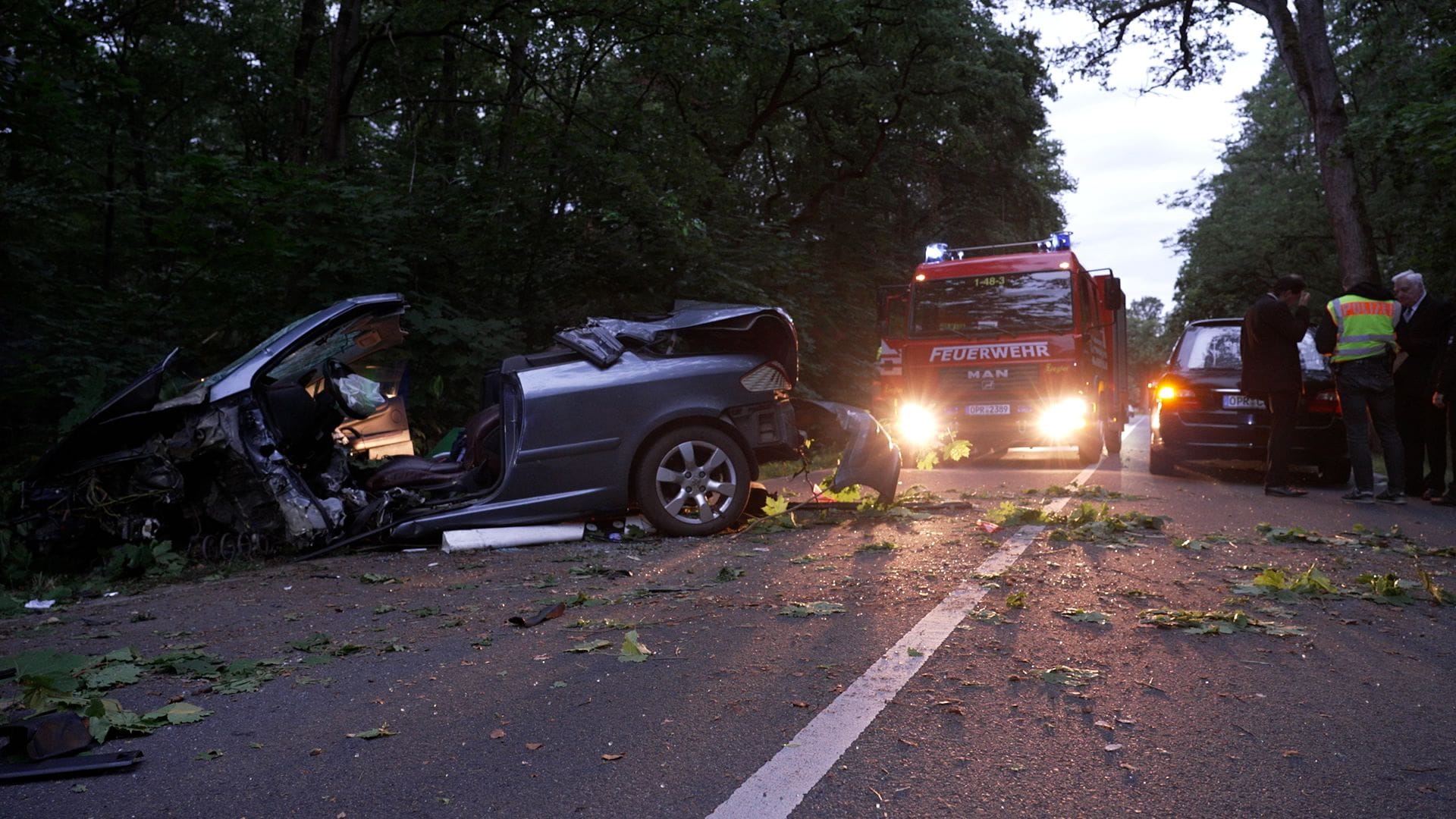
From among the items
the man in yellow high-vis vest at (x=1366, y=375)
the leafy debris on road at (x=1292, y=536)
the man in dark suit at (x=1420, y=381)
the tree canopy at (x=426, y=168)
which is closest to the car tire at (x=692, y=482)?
the leafy debris on road at (x=1292, y=536)

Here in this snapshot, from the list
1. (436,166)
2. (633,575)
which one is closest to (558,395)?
(633,575)

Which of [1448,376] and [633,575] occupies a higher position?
[1448,376]

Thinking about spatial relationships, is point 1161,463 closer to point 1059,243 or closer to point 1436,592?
point 1059,243

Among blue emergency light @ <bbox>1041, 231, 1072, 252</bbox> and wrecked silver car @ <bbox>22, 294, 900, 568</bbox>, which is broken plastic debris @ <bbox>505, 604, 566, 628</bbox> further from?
blue emergency light @ <bbox>1041, 231, 1072, 252</bbox>

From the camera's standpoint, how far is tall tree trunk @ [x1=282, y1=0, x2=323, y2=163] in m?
16.0

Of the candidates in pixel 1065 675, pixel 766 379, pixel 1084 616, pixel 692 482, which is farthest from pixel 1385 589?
pixel 692 482

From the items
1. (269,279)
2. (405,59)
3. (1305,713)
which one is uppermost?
(405,59)

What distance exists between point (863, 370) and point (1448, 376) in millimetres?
12962

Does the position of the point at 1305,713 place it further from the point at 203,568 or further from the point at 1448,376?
the point at 1448,376

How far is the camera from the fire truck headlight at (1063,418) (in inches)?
540

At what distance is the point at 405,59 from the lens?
17875 millimetres

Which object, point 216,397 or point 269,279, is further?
point 269,279

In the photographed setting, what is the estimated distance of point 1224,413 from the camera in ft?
38.7

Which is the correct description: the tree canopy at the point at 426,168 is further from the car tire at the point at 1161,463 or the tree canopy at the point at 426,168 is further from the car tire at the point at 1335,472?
the car tire at the point at 1335,472
